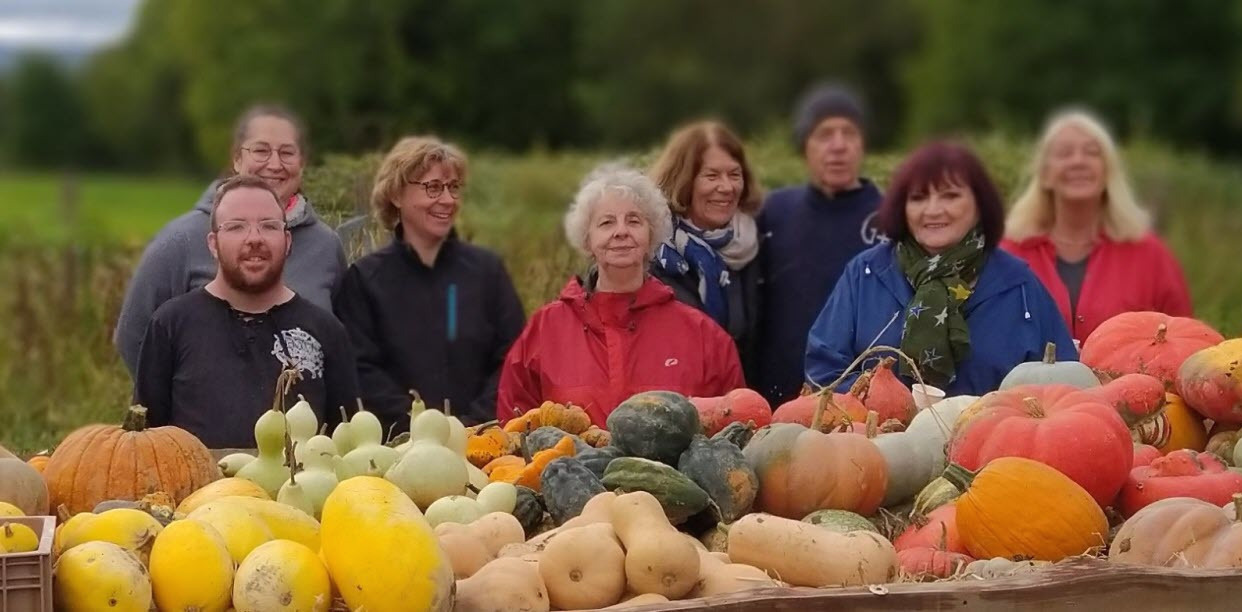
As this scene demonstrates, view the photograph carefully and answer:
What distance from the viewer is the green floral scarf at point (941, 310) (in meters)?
5.18

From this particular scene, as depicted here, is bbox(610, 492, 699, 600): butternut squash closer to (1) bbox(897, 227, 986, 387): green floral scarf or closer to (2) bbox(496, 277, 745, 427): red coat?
(2) bbox(496, 277, 745, 427): red coat

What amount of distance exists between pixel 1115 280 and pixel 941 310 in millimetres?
1683

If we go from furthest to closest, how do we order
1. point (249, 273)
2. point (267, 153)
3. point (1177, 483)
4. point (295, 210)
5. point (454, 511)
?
point (295, 210) < point (267, 153) < point (249, 273) < point (1177, 483) < point (454, 511)

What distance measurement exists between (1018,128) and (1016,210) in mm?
33800

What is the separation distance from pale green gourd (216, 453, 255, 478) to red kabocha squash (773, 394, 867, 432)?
1366mm

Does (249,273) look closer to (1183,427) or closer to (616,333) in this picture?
(616,333)

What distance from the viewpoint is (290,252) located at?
18.3 feet

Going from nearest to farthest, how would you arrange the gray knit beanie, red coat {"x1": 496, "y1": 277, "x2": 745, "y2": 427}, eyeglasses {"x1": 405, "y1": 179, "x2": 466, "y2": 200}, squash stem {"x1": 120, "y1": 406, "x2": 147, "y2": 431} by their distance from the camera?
squash stem {"x1": 120, "y1": 406, "x2": 147, "y2": 431} < red coat {"x1": 496, "y1": 277, "x2": 745, "y2": 427} < eyeglasses {"x1": 405, "y1": 179, "x2": 466, "y2": 200} < the gray knit beanie

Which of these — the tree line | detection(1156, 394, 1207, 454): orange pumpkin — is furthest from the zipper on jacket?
the tree line

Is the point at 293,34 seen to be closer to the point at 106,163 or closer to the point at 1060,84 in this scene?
the point at 1060,84

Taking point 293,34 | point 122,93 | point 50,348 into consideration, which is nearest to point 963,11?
point 293,34

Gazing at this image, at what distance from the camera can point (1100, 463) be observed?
13.0 feet

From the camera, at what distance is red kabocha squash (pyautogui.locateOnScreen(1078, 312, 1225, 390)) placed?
4.74 metres

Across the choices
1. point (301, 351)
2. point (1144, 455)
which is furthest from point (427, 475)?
point (1144, 455)
